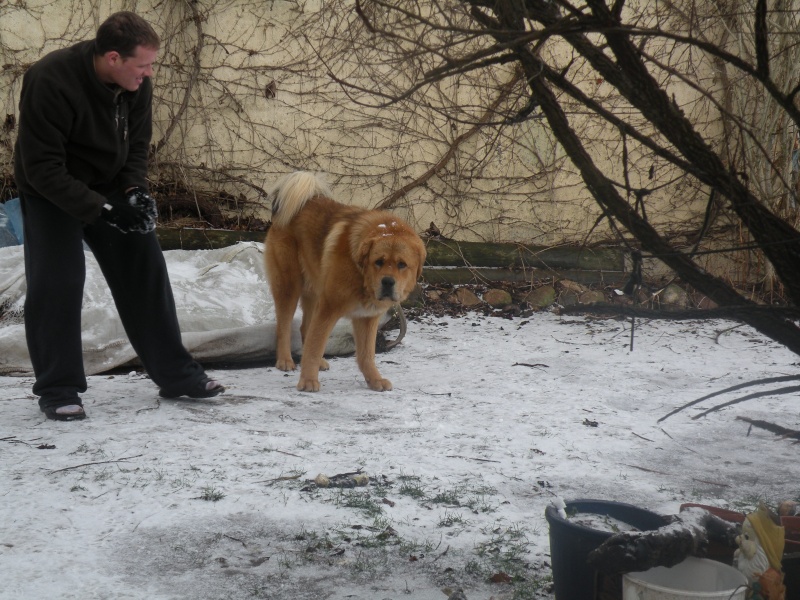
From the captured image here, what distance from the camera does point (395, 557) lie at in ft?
8.46

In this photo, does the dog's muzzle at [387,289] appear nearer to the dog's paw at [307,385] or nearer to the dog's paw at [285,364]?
the dog's paw at [307,385]

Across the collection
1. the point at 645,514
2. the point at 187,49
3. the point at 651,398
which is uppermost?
the point at 187,49

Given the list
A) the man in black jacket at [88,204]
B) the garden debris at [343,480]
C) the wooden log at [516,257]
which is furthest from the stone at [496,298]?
the garden debris at [343,480]

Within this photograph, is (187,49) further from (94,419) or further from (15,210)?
(94,419)

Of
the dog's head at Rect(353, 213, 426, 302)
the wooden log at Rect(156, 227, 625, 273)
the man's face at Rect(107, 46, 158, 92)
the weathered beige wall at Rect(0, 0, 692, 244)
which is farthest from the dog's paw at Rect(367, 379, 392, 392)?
the weathered beige wall at Rect(0, 0, 692, 244)

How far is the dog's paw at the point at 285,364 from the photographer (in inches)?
215

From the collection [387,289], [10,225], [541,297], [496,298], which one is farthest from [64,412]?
[541,297]

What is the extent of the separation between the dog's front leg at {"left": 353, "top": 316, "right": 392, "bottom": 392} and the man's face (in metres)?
2.00

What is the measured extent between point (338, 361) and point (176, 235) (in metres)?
2.32

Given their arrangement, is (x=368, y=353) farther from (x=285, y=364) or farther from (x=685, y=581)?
(x=685, y=581)

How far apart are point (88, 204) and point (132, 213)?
205 mm

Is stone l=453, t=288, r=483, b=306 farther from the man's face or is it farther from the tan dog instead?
the man's face

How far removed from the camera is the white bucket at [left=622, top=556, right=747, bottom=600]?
1.78 metres

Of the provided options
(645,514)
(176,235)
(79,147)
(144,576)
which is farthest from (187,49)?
(645,514)
